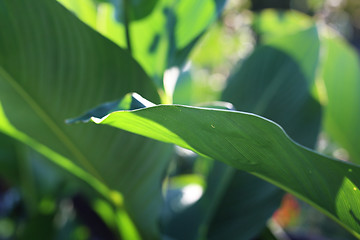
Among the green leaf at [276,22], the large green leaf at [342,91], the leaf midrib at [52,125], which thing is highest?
the green leaf at [276,22]

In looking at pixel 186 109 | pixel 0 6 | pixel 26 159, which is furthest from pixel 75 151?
pixel 26 159

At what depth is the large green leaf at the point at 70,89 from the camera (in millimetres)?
626

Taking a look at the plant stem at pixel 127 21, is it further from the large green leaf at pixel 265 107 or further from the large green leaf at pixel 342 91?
the large green leaf at pixel 342 91

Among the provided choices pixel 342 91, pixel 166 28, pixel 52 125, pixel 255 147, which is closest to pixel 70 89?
pixel 52 125

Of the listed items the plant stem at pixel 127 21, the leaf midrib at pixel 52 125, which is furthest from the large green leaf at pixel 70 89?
the plant stem at pixel 127 21

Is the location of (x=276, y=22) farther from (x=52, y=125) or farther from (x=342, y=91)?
(x=52, y=125)

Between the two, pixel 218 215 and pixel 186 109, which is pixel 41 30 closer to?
pixel 186 109

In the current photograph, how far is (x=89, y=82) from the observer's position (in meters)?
0.68

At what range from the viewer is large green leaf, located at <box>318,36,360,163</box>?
114cm

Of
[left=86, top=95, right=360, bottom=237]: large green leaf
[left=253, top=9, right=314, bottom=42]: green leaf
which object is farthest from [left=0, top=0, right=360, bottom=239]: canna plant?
[left=253, top=9, right=314, bottom=42]: green leaf

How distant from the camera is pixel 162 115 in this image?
440 millimetres

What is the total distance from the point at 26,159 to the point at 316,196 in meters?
0.87

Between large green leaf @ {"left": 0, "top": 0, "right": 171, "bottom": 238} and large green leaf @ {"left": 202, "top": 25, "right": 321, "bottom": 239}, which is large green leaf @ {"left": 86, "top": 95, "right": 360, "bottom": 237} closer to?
large green leaf @ {"left": 0, "top": 0, "right": 171, "bottom": 238}

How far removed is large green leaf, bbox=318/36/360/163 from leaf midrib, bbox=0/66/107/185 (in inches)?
27.2
